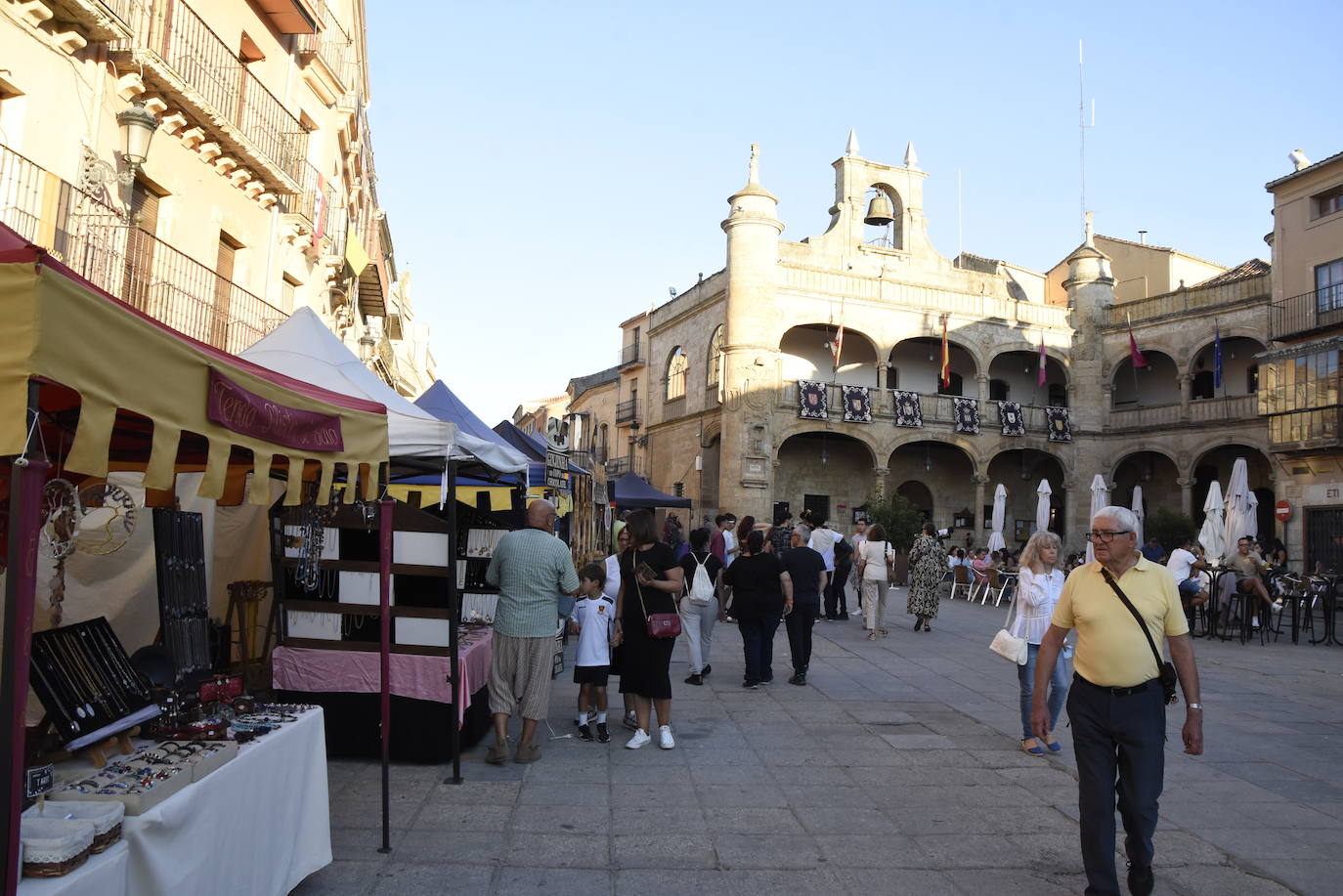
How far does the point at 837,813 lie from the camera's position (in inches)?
210

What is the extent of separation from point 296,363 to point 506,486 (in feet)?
14.9

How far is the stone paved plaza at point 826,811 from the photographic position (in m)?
4.32

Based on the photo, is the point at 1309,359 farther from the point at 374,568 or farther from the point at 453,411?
the point at 374,568

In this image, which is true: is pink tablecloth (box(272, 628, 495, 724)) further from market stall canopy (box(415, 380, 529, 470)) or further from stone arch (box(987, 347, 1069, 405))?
stone arch (box(987, 347, 1069, 405))

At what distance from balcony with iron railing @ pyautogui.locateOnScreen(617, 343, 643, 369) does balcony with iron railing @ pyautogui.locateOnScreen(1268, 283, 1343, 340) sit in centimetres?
2339

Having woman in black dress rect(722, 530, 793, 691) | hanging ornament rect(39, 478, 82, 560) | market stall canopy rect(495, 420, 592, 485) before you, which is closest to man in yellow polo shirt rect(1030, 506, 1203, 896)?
hanging ornament rect(39, 478, 82, 560)

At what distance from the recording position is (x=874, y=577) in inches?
524

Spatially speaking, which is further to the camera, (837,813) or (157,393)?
(837,813)

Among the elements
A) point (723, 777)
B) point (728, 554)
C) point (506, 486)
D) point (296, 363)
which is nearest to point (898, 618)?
point (728, 554)

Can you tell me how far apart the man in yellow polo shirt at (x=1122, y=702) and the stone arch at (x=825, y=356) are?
2808 centimetres

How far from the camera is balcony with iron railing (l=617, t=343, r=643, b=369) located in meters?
42.1

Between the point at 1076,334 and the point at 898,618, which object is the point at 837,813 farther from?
the point at 1076,334

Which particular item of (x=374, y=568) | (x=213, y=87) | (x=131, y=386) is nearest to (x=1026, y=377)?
(x=213, y=87)

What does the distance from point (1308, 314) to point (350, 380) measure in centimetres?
2726
